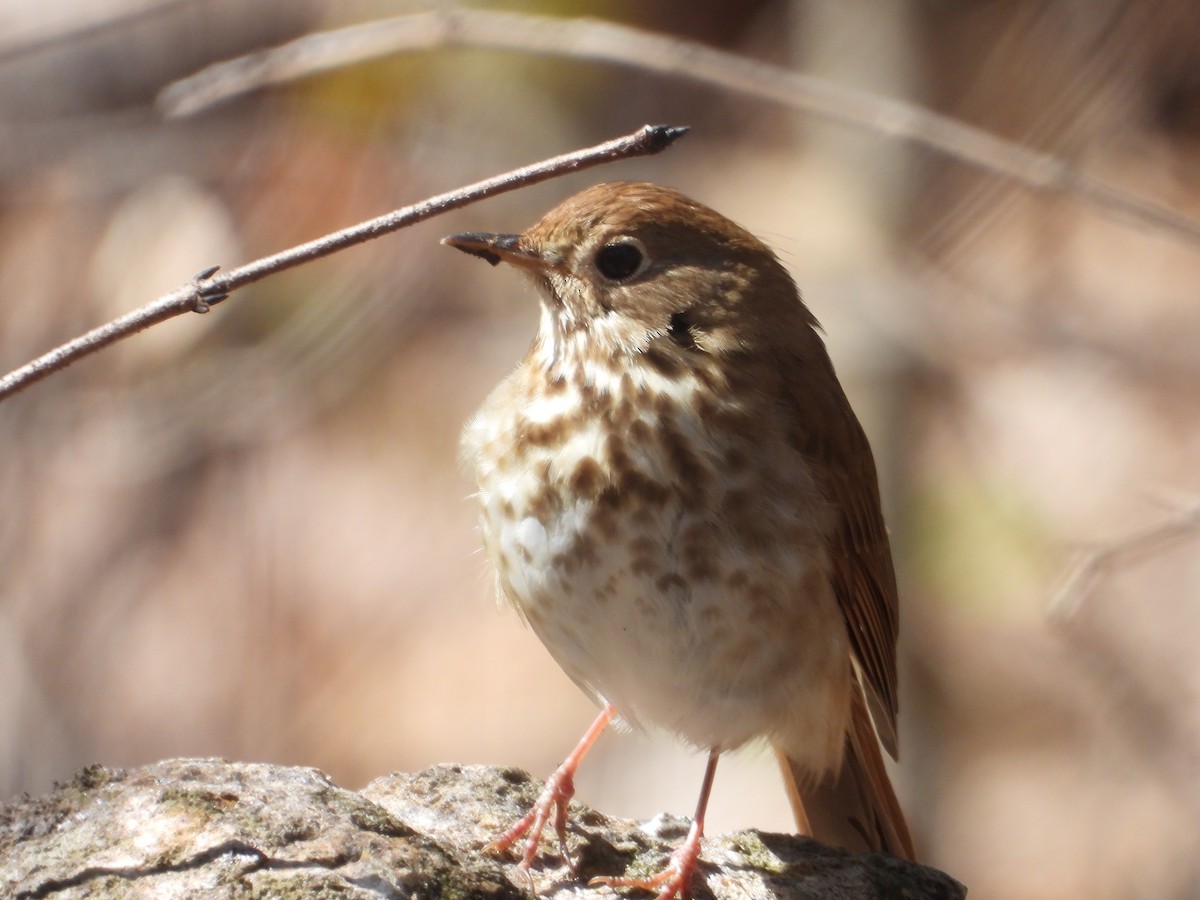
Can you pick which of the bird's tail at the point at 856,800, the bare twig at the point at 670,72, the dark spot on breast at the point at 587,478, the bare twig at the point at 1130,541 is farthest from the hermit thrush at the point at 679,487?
the bare twig at the point at 670,72

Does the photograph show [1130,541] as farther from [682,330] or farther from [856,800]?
[682,330]

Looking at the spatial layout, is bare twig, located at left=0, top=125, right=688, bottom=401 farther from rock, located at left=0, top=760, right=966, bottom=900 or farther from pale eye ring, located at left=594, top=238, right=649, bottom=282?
pale eye ring, located at left=594, top=238, right=649, bottom=282

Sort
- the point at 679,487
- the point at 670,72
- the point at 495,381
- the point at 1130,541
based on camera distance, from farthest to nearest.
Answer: the point at 495,381 < the point at 670,72 < the point at 1130,541 < the point at 679,487

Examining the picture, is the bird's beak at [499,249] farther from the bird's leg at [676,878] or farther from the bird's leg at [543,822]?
the bird's leg at [676,878]

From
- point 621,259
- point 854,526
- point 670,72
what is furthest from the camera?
point 670,72

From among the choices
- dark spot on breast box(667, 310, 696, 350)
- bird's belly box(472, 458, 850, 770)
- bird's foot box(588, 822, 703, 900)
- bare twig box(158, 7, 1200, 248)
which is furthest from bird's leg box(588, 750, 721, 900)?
bare twig box(158, 7, 1200, 248)

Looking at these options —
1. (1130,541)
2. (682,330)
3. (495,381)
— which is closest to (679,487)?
(682,330)
